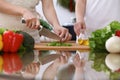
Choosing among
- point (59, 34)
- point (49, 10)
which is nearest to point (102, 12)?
point (49, 10)

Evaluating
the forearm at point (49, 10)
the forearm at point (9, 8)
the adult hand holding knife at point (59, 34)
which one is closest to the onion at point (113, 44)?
the adult hand holding knife at point (59, 34)

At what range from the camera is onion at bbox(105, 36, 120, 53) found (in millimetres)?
1354

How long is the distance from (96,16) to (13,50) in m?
0.95

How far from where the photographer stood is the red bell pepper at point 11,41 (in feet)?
4.54

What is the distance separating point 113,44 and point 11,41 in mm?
434

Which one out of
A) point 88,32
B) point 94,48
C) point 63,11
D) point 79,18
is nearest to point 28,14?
point 94,48

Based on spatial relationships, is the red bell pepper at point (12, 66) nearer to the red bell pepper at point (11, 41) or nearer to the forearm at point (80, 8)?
the red bell pepper at point (11, 41)

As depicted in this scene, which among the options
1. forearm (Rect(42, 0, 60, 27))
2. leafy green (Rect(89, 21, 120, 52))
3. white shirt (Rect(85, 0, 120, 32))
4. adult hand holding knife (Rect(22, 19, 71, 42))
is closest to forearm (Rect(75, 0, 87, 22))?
white shirt (Rect(85, 0, 120, 32))

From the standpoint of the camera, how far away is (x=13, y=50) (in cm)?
139

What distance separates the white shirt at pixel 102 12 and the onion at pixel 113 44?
2.69 feet

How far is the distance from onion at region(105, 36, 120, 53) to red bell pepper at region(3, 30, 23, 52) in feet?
1.24

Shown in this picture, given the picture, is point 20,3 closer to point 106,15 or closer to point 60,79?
point 106,15

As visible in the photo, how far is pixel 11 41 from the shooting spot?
141 cm

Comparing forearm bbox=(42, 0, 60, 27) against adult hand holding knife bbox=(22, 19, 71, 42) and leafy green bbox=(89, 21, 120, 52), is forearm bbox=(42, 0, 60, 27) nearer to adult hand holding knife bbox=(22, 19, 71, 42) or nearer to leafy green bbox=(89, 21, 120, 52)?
adult hand holding knife bbox=(22, 19, 71, 42)
